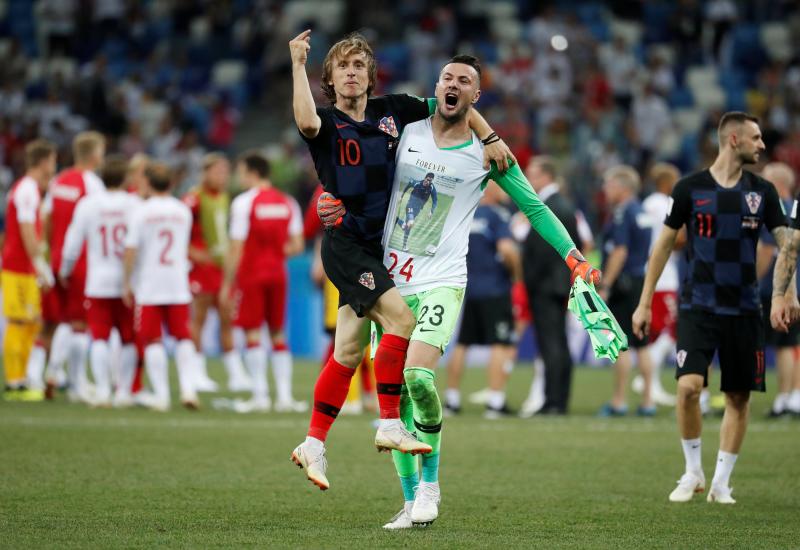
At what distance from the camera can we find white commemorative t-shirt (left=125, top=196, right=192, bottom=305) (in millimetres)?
13477

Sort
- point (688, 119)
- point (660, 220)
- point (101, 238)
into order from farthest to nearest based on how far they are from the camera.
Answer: point (688, 119) → point (660, 220) → point (101, 238)

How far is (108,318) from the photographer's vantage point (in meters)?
14.0

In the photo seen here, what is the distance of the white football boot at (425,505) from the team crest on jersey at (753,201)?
2.85m

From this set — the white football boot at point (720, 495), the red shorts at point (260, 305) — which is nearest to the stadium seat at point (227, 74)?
the red shorts at point (260, 305)

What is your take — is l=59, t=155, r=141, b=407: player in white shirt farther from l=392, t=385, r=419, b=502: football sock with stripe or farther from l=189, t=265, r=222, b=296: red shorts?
l=392, t=385, r=419, b=502: football sock with stripe

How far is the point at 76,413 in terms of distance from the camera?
43.7 feet

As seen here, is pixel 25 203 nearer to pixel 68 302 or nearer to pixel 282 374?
pixel 68 302

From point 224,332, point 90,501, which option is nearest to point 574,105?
point 224,332

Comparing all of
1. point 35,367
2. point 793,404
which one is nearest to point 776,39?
point 793,404

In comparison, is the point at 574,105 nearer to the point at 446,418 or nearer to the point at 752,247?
the point at 446,418

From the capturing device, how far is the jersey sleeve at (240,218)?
45.9 ft

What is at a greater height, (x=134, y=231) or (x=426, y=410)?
(x=134, y=231)

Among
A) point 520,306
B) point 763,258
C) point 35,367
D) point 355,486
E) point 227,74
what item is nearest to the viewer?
point 355,486

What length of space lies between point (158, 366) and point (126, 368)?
0.78 meters
